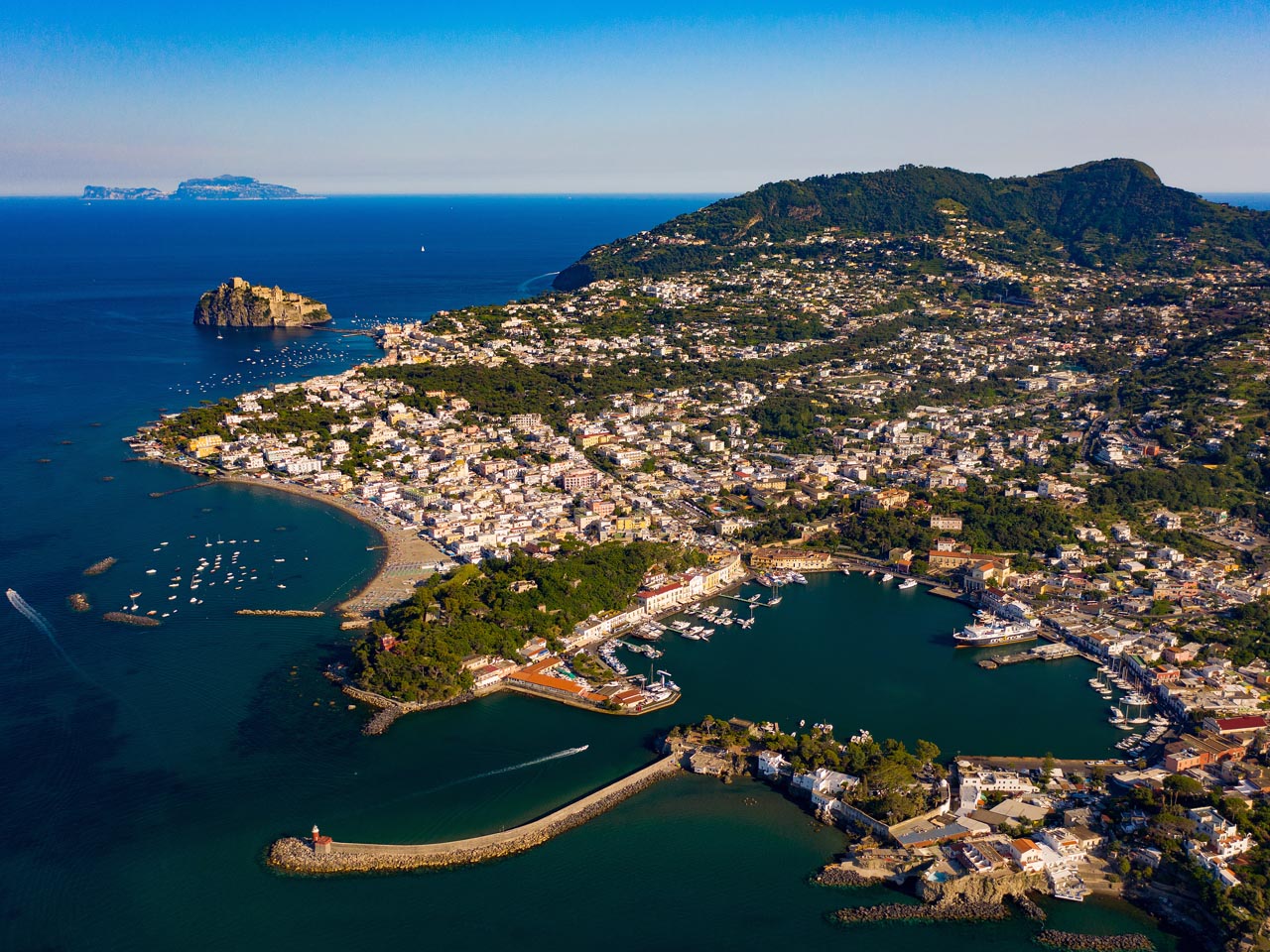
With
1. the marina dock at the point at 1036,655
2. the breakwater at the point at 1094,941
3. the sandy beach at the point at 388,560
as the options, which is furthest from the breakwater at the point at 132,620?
the breakwater at the point at 1094,941

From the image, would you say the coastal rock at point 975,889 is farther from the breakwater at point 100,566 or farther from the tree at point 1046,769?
the breakwater at point 100,566

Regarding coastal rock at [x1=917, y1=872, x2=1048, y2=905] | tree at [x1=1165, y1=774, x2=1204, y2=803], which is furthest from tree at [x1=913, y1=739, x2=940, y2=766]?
tree at [x1=1165, y1=774, x2=1204, y2=803]

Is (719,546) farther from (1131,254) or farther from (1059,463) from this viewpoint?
(1131,254)

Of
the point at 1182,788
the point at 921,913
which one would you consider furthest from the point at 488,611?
the point at 1182,788

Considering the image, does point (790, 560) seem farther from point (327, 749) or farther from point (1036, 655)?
point (327, 749)

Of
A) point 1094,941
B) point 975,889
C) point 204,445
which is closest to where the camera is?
point 1094,941

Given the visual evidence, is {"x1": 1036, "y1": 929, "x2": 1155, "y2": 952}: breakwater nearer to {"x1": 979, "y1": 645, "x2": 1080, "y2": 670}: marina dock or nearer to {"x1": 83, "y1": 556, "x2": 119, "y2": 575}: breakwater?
{"x1": 979, "y1": 645, "x2": 1080, "y2": 670}: marina dock

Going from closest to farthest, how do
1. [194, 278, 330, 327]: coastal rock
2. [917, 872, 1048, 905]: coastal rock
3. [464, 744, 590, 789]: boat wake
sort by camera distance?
1. [917, 872, 1048, 905]: coastal rock
2. [464, 744, 590, 789]: boat wake
3. [194, 278, 330, 327]: coastal rock
